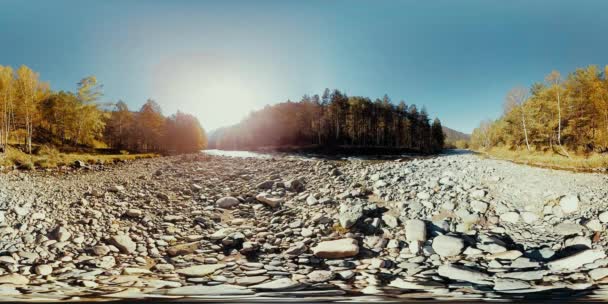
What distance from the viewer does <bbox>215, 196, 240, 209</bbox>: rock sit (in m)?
5.23

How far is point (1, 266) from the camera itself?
312 centimetres

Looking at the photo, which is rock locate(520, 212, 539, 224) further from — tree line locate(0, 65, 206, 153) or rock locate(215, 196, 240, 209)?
tree line locate(0, 65, 206, 153)

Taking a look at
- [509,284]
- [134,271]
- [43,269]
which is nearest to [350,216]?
[509,284]

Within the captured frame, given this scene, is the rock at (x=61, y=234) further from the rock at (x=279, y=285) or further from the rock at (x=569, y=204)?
the rock at (x=569, y=204)

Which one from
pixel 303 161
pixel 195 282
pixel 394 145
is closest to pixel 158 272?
pixel 195 282

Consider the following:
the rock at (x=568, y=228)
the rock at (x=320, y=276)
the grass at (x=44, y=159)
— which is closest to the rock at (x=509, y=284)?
the rock at (x=320, y=276)

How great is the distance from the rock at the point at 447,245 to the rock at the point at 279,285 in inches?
77.5

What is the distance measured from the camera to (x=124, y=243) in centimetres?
360

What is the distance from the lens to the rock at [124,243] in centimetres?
352

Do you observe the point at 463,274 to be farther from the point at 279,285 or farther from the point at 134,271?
the point at 134,271

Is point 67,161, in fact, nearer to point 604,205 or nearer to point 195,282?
point 195,282

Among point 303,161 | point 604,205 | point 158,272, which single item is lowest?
point 158,272

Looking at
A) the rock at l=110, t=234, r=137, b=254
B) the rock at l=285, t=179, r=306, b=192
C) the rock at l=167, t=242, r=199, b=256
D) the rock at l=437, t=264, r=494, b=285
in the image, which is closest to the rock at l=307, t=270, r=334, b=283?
the rock at l=437, t=264, r=494, b=285

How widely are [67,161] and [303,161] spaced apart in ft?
34.4
